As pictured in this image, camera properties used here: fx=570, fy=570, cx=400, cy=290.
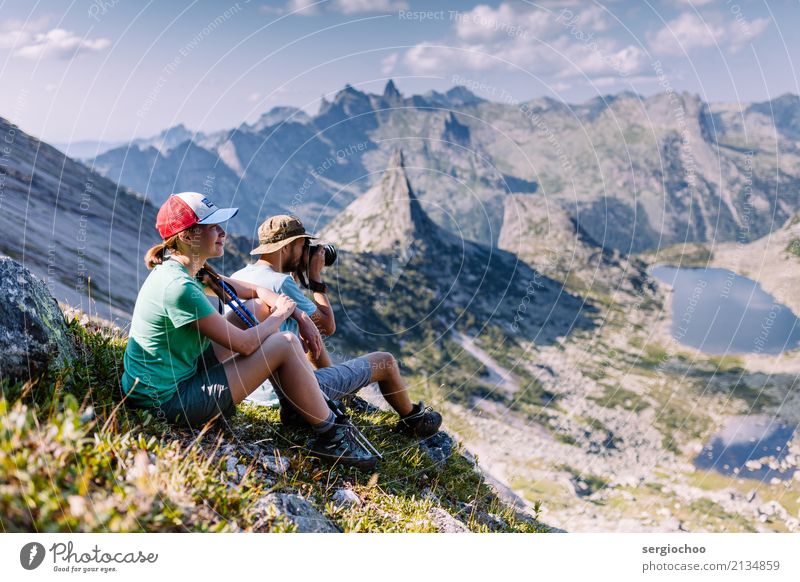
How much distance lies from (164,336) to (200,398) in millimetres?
794

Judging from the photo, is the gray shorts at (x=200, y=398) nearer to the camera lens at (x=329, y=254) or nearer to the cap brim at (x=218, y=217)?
the cap brim at (x=218, y=217)

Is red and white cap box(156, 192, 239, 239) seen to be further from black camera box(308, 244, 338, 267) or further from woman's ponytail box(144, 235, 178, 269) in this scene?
black camera box(308, 244, 338, 267)

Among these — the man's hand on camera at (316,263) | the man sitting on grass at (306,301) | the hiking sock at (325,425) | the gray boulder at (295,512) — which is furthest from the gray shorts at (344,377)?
the gray boulder at (295,512)

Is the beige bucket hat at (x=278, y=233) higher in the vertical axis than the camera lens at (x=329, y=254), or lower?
higher

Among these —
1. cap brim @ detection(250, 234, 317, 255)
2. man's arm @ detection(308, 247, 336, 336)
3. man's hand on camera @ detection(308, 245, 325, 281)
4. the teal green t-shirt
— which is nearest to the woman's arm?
the teal green t-shirt

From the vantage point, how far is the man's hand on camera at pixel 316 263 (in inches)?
319

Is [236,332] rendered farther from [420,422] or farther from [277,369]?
[420,422]

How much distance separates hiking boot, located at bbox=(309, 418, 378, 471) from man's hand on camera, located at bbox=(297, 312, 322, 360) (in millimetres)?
1092

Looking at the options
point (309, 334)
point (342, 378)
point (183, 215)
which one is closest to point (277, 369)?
point (309, 334)

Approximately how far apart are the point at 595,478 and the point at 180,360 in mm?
201298

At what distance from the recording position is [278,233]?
7.71 metres

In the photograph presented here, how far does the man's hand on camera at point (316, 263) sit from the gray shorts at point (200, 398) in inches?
90.6
